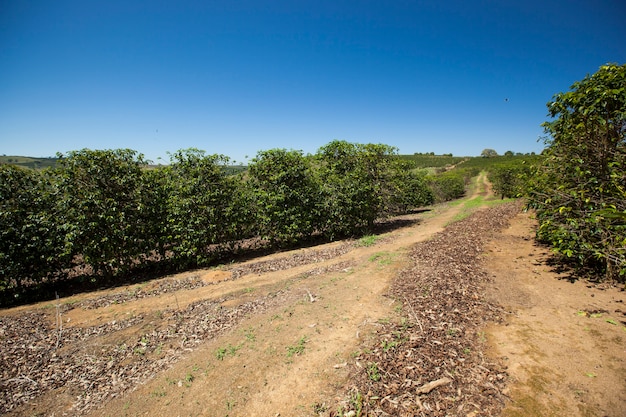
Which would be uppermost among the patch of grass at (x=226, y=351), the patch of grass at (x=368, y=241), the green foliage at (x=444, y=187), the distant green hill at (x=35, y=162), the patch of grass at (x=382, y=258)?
the distant green hill at (x=35, y=162)

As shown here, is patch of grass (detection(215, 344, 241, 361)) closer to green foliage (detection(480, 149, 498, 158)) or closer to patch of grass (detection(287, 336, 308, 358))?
patch of grass (detection(287, 336, 308, 358))

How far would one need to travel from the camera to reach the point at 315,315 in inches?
257

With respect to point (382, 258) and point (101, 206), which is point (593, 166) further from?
point (101, 206)

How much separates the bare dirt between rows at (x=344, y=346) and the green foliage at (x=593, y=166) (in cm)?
120

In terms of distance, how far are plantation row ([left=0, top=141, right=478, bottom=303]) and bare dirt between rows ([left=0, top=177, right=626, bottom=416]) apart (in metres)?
2.27

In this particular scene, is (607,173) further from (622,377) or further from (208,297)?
(208,297)

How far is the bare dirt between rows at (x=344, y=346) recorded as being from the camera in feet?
12.8

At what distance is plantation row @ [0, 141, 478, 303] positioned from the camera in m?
9.80

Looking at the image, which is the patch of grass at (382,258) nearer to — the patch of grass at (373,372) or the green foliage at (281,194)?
the green foliage at (281,194)

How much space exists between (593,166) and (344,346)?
7253mm

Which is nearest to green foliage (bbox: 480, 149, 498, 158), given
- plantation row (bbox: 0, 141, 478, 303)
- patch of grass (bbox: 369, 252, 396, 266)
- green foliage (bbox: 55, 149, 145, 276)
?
plantation row (bbox: 0, 141, 478, 303)

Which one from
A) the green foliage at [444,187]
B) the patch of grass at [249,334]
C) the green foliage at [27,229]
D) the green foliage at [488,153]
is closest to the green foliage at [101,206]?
the green foliage at [27,229]

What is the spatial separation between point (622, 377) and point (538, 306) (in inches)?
82.3

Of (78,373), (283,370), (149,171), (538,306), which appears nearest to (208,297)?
(78,373)
